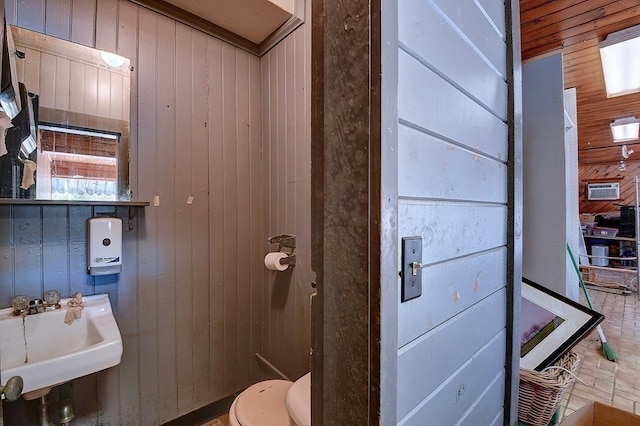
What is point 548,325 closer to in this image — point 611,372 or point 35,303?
point 611,372

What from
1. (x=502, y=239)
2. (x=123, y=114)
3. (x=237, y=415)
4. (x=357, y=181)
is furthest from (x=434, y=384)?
(x=123, y=114)

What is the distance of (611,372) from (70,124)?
3.59 meters

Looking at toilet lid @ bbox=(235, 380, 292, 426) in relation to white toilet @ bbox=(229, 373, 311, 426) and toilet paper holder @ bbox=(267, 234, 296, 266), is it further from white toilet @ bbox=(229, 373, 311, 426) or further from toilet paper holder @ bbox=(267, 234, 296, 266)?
toilet paper holder @ bbox=(267, 234, 296, 266)

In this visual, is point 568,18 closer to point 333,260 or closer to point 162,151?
point 333,260

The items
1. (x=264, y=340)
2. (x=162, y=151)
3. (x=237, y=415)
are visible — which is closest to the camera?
(x=237, y=415)

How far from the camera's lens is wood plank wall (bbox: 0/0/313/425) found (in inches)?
54.8

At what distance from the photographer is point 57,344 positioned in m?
1.24

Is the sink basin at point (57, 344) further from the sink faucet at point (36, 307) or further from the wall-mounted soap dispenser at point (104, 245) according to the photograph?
the wall-mounted soap dispenser at point (104, 245)

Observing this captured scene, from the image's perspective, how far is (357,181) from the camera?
0.56 metres

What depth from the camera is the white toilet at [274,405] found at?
1.04 meters

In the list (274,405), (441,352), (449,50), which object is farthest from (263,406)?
(449,50)

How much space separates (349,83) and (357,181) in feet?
0.65

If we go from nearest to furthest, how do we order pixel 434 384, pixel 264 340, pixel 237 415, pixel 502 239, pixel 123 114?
pixel 434 384, pixel 502 239, pixel 237 415, pixel 123 114, pixel 264 340

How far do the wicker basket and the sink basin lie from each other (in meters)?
1.73
